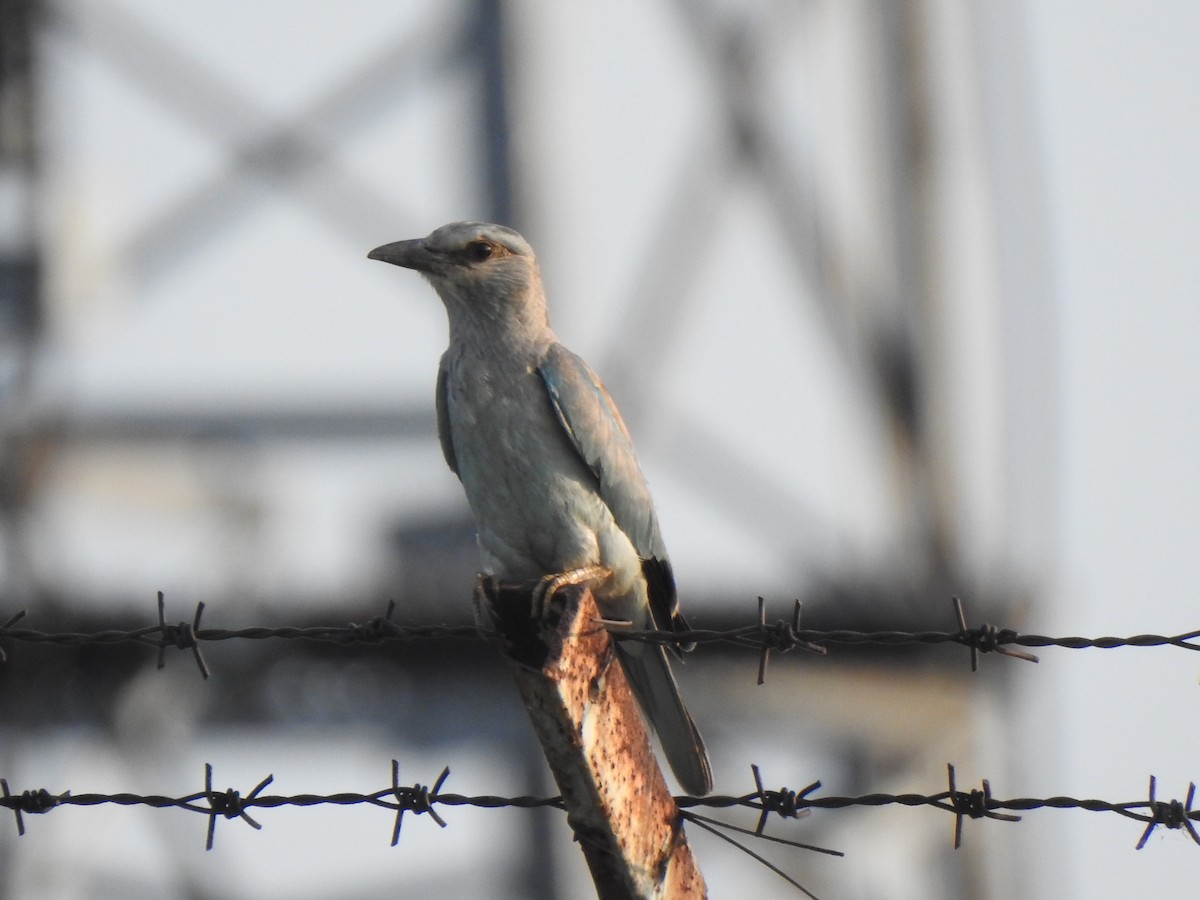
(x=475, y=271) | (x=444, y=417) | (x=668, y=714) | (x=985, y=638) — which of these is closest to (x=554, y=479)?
(x=444, y=417)

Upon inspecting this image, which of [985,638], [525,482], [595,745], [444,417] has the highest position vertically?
[444,417]

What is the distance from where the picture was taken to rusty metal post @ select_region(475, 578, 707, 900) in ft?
11.3

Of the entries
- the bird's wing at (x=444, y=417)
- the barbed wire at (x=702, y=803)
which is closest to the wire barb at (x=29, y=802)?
the barbed wire at (x=702, y=803)

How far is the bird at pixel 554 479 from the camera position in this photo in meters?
4.74

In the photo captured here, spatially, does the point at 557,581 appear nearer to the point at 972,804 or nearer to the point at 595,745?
the point at 595,745

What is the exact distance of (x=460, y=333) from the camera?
514 centimetres

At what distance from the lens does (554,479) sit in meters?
4.78

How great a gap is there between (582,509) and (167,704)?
475 cm

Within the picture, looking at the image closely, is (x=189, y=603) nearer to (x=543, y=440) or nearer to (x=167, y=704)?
(x=167, y=704)

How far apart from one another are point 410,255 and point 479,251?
208mm

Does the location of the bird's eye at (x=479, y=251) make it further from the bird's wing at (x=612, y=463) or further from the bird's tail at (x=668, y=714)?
the bird's tail at (x=668, y=714)

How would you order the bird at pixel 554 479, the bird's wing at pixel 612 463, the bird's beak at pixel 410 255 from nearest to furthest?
the bird at pixel 554 479 < the bird's wing at pixel 612 463 < the bird's beak at pixel 410 255

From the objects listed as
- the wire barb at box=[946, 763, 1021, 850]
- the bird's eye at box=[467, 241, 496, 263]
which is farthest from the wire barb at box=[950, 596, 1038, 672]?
the bird's eye at box=[467, 241, 496, 263]

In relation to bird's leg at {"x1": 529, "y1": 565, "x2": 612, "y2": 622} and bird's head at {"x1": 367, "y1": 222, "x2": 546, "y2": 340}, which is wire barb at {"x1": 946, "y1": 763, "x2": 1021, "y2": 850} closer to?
bird's leg at {"x1": 529, "y1": 565, "x2": 612, "y2": 622}
